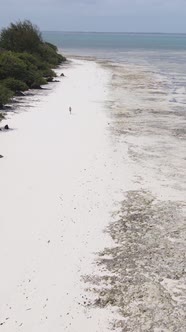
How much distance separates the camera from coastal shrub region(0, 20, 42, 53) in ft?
153

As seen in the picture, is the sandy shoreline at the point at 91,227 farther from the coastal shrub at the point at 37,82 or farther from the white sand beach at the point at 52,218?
the coastal shrub at the point at 37,82

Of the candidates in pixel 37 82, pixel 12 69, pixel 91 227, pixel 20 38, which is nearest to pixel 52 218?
pixel 91 227

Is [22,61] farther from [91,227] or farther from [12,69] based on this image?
[91,227]

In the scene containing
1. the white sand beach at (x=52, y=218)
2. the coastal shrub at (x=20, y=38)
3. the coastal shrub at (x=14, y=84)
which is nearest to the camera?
the white sand beach at (x=52, y=218)

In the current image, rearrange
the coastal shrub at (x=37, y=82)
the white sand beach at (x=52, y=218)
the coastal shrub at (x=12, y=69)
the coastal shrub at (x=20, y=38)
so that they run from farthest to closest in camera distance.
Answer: the coastal shrub at (x=20, y=38), the coastal shrub at (x=37, y=82), the coastal shrub at (x=12, y=69), the white sand beach at (x=52, y=218)

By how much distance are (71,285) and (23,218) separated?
2.76 metres

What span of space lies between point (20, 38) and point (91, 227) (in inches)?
1608

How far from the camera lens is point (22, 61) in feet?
107

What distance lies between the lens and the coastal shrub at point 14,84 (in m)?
28.3

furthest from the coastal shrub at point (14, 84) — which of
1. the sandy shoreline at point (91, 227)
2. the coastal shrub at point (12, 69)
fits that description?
the sandy shoreline at point (91, 227)

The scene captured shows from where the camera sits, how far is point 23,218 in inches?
384

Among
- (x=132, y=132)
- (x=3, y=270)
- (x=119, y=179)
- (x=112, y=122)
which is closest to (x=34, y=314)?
(x=3, y=270)

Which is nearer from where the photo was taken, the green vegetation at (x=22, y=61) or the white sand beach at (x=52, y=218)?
the white sand beach at (x=52, y=218)

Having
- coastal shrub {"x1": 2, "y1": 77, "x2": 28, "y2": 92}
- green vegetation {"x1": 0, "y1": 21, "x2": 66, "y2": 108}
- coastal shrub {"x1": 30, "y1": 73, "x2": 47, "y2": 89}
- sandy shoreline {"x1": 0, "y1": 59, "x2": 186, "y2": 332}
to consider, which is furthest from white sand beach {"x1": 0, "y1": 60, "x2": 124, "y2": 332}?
coastal shrub {"x1": 30, "y1": 73, "x2": 47, "y2": 89}
